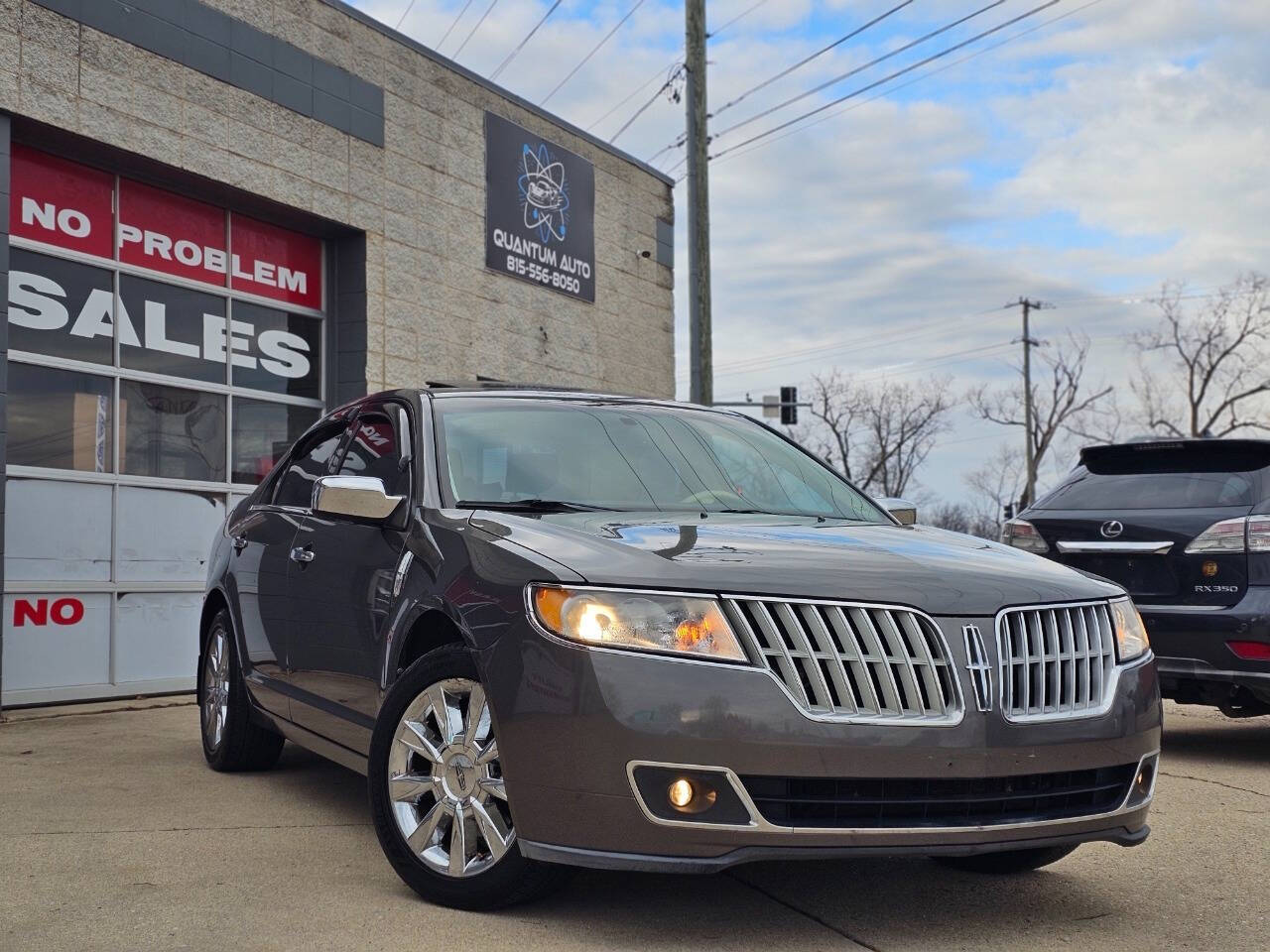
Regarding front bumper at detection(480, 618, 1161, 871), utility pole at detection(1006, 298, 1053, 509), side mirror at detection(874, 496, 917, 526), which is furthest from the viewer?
utility pole at detection(1006, 298, 1053, 509)

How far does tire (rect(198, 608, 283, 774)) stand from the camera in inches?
249

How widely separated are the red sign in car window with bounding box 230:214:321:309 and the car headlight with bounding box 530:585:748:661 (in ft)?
29.8

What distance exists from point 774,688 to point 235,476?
358 inches

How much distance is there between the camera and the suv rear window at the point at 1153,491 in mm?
7082

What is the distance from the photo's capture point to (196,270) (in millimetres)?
11461

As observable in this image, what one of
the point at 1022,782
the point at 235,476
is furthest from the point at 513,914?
the point at 235,476

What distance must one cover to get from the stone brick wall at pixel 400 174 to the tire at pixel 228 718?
4.84 m

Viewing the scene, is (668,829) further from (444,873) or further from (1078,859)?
(1078,859)

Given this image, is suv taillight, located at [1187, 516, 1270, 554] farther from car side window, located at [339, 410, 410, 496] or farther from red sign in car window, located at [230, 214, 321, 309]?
red sign in car window, located at [230, 214, 321, 309]

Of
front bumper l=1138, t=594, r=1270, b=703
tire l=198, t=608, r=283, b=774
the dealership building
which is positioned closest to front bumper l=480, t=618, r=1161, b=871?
tire l=198, t=608, r=283, b=774

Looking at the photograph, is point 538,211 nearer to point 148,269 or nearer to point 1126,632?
point 148,269

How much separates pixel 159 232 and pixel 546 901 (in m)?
8.57

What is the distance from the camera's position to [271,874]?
14.5 feet

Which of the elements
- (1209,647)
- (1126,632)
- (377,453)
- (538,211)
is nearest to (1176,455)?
(1209,647)
